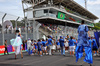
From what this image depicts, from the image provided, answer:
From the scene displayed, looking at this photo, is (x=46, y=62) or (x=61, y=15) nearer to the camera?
(x=46, y=62)

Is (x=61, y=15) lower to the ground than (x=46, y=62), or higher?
higher

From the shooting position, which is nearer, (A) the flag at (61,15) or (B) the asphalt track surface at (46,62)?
(B) the asphalt track surface at (46,62)

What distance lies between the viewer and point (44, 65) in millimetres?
7492

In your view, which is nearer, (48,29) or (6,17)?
(6,17)

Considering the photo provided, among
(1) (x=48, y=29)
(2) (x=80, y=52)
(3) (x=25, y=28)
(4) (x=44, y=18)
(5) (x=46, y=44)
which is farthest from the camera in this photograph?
(4) (x=44, y=18)

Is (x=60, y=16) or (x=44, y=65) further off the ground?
(x=60, y=16)

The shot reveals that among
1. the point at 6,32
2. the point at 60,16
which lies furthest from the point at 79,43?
the point at 60,16

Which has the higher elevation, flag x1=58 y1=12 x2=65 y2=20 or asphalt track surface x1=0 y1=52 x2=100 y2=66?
flag x1=58 y1=12 x2=65 y2=20

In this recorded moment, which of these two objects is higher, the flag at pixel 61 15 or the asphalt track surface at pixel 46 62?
the flag at pixel 61 15

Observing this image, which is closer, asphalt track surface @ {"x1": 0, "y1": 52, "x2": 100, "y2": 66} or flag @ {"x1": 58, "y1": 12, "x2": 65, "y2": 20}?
asphalt track surface @ {"x1": 0, "y1": 52, "x2": 100, "y2": 66}

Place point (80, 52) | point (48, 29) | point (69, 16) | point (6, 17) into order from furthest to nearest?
point (69, 16) → point (48, 29) → point (6, 17) → point (80, 52)

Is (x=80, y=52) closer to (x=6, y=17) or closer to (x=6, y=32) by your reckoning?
(x=6, y=17)

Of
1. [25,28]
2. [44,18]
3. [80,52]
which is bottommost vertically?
[80,52]

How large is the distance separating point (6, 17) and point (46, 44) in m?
6.56
